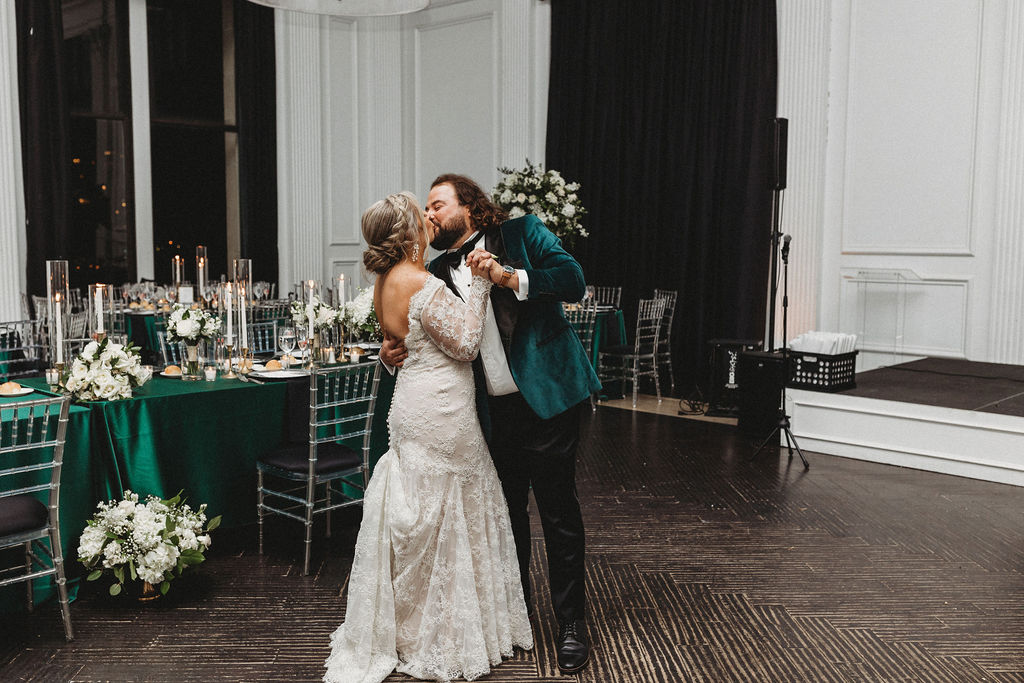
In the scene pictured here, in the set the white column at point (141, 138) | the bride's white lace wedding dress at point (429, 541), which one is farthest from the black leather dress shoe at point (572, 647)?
the white column at point (141, 138)

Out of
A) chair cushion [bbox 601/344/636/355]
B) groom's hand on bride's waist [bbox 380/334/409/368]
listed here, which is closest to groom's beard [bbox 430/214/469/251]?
groom's hand on bride's waist [bbox 380/334/409/368]

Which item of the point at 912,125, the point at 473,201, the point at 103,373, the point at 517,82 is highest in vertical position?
the point at 517,82

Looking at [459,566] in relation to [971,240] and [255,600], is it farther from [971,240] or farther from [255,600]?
[971,240]

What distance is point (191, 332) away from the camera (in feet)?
14.9

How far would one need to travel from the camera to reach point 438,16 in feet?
37.4

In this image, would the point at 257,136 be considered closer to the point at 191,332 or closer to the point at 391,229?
the point at 191,332

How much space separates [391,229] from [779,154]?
13.8 feet

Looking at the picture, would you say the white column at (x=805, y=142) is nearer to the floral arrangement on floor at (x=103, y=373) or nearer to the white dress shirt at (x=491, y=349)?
the white dress shirt at (x=491, y=349)

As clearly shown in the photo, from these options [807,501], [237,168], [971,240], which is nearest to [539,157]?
[237,168]

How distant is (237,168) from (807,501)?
811 centimetres

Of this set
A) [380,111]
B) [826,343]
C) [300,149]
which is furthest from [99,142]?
[826,343]

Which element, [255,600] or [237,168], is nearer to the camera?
[255,600]

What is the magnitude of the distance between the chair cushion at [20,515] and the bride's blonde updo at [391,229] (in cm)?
155

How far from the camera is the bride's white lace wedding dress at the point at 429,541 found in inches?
122
